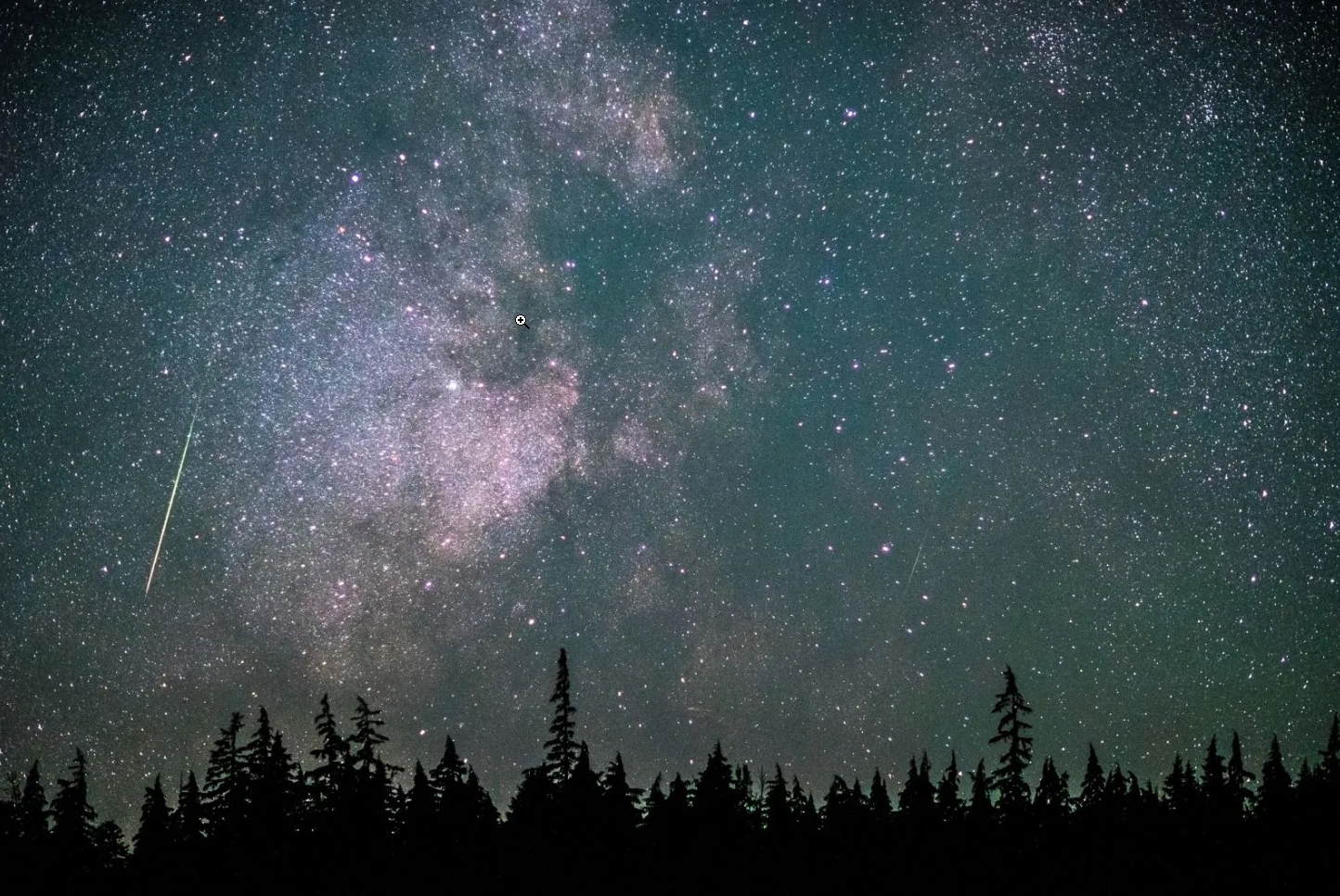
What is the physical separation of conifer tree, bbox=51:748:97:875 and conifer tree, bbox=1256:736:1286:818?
54495 millimetres

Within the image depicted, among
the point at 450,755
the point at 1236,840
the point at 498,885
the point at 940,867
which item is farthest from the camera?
the point at 1236,840

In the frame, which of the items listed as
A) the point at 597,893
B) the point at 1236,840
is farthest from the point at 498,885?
the point at 1236,840

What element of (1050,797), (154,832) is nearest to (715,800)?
(1050,797)

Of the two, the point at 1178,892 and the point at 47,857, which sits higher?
the point at 47,857

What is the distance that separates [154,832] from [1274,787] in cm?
5519

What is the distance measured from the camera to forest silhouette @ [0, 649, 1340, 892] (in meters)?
31.1

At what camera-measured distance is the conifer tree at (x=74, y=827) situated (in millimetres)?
32156

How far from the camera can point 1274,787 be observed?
4709 cm

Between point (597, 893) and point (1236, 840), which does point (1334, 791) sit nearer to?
point (1236, 840)

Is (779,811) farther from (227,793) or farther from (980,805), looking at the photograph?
(227,793)

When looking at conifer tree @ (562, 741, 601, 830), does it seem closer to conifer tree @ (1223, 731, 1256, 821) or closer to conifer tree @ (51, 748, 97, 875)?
conifer tree @ (51, 748, 97, 875)

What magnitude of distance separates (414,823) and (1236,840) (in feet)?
127

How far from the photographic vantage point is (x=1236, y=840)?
4141cm

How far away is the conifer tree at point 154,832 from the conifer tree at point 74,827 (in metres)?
1.98
